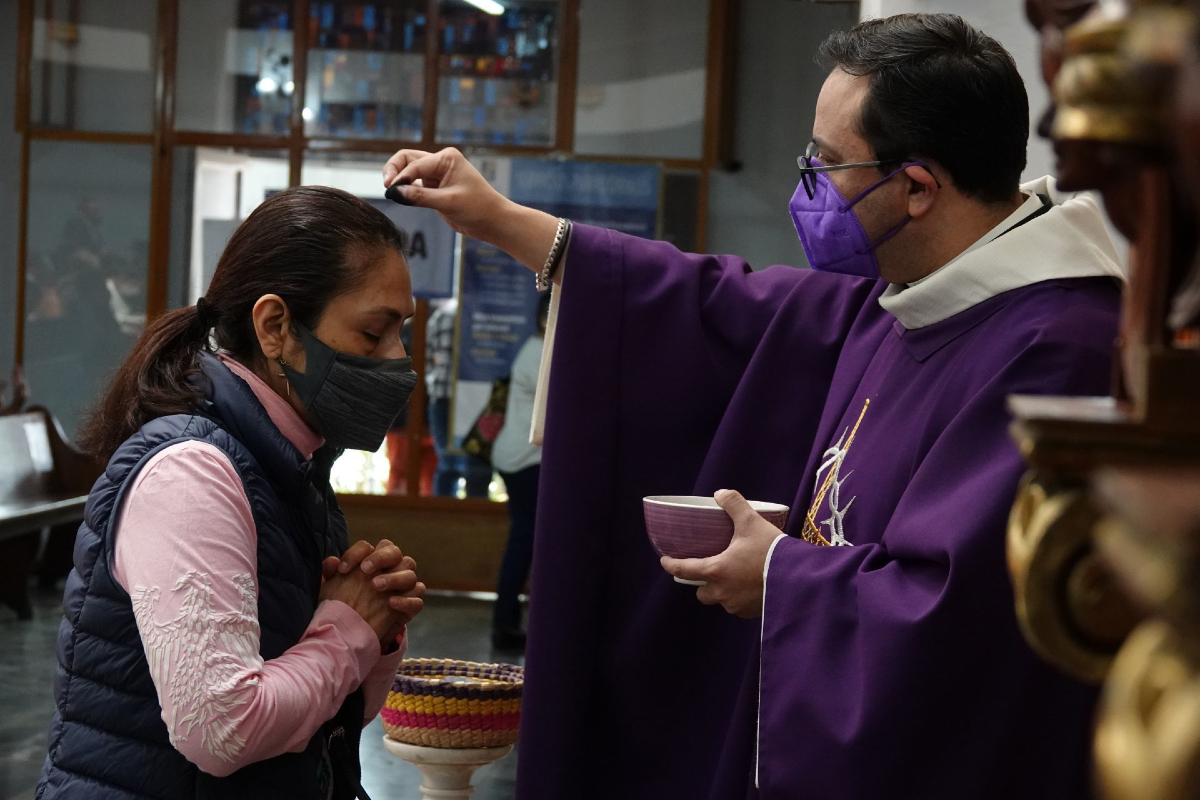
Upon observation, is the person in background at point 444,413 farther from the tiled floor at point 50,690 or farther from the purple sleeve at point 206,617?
the purple sleeve at point 206,617

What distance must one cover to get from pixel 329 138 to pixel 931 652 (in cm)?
775

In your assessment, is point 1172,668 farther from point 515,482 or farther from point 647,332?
point 515,482

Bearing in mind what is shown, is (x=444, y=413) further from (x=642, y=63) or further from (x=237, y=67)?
(x=237, y=67)

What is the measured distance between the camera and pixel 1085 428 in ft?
1.63

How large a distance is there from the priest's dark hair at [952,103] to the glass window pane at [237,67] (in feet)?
24.5

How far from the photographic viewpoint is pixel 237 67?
28.7 ft

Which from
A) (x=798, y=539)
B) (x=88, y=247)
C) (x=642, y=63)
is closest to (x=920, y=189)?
(x=798, y=539)

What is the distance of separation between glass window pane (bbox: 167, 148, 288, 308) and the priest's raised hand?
757 cm

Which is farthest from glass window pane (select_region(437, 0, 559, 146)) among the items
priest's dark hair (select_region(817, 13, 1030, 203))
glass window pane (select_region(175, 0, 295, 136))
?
priest's dark hair (select_region(817, 13, 1030, 203))

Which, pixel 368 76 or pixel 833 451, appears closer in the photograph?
pixel 833 451

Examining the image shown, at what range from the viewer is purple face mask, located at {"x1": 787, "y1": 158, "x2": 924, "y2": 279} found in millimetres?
1878

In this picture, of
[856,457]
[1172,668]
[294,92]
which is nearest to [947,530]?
[856,457]

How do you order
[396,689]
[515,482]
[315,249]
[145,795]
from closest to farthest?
[145,795], [315,249], [396,689], [515,482]

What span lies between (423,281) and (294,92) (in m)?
1.63
